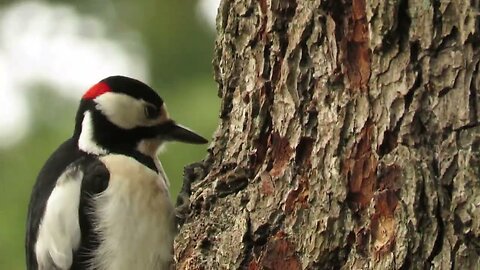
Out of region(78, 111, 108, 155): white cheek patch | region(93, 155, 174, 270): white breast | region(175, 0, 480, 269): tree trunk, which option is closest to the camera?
region(175, 0, 480, 269): tree trunk

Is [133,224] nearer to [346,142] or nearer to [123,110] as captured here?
[123,110]

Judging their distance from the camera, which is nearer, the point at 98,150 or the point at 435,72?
the point at 435,72

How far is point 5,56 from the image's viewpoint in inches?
218

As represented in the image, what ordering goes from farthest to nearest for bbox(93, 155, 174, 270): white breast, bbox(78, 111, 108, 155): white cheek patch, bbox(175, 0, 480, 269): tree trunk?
bbox(78, 111, 108, 155): white cheek patch, bbox(93, 155, 174, 270): white breast, bbox(175, 0, 480, 269): tree trunk

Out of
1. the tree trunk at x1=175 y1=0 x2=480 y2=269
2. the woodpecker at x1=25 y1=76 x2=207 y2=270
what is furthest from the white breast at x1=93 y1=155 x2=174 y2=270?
the tree trunk at x1=175 y1=0 x2=480 y2=269

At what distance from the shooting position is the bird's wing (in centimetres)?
271

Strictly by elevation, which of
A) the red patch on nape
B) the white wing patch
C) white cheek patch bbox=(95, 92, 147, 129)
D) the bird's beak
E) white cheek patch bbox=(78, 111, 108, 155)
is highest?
the red patch on nape

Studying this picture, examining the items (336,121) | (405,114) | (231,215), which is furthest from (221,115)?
(405,114)

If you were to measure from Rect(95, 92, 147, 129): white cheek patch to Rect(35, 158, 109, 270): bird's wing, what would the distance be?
20 centimetres

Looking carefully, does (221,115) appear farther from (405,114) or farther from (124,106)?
(405,114)

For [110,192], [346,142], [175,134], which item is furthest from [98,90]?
[346,142]

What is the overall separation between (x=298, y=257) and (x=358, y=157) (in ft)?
0.92

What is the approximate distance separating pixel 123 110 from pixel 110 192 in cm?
30

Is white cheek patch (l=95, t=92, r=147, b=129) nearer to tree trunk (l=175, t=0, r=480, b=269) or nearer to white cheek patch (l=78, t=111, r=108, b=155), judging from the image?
white cheek patch (l=78, t=111, r=108, b=155)
